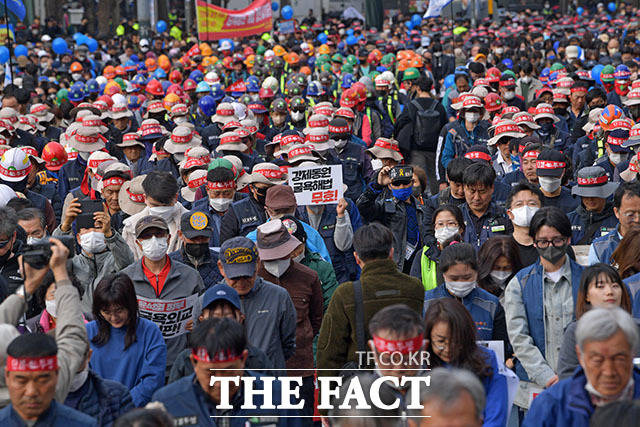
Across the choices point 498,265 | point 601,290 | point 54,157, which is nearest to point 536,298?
point 601,290

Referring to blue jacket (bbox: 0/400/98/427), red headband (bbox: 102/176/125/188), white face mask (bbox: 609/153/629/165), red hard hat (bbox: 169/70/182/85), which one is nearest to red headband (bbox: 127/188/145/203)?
red headband (bbox: 102/176/125/188)

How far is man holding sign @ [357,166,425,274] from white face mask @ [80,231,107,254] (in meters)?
2.76

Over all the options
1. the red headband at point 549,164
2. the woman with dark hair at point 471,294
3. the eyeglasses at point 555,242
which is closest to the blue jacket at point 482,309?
the woman with dark hair at point 471,294

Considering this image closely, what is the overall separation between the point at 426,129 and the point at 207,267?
7151mm

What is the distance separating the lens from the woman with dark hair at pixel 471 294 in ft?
20.1

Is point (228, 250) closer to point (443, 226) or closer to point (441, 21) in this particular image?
point (443, 226)

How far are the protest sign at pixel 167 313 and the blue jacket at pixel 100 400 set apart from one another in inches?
55.1

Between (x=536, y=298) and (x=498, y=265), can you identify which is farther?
(x=498, y=265)

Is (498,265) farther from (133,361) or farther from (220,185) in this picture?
(220,185)

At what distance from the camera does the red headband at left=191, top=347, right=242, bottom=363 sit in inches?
187

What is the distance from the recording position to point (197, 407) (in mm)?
4715

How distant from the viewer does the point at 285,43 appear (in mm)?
30688

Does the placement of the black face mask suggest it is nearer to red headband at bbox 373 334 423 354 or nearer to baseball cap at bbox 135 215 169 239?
baseball cap at bbox 135 215 169 239

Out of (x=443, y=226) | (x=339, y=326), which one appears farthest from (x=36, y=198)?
(x=339, y=326)
